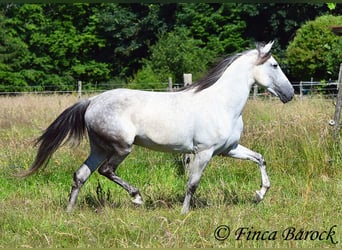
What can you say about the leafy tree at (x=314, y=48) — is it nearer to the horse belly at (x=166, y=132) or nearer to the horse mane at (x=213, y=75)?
the horse mane at (x=213, y=75)

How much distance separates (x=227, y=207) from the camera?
6.02m

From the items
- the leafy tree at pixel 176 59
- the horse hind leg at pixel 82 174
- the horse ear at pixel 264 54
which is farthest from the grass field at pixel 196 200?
the leafy tree at pixel 176 59

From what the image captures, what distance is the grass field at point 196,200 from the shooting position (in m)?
5.12

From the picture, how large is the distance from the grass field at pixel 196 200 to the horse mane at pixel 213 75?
113cm

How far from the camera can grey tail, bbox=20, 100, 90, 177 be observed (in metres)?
6.76

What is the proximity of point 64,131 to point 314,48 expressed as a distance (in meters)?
22.9

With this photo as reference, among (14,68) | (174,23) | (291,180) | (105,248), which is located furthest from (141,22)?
(105,248)

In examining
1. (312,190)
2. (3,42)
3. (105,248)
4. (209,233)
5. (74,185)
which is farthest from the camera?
(3,42)

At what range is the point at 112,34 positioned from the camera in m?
41.9

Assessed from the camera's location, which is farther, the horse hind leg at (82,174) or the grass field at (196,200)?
the horse hind leg at (82,174)

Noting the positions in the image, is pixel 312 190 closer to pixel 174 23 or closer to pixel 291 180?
pixel 291 180

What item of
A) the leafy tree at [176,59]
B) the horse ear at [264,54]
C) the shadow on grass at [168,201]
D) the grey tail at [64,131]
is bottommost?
the leafy tree at [176,59]

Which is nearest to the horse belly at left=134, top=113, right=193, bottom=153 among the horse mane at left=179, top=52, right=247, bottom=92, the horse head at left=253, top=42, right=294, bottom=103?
the horse mane at left=179, top=52, right=247, bottom=92

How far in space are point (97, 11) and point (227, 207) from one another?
3680 cm
